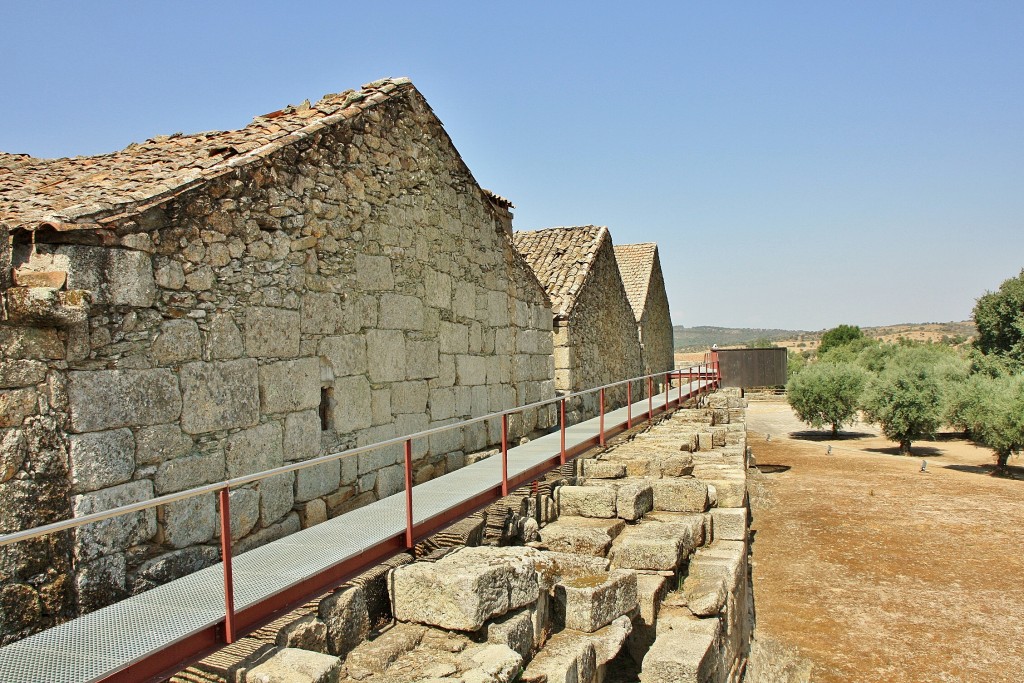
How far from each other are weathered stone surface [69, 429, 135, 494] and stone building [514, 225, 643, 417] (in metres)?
8.60

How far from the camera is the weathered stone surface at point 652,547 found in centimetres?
646

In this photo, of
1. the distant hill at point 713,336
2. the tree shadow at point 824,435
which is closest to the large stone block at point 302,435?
the tree shadow at point 824,435

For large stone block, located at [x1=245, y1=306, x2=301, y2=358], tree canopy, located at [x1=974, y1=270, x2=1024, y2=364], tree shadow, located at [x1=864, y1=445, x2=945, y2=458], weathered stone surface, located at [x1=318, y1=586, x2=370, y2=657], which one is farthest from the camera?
tree canopy, located at [x1=974, y1=270, x2=1024, y2=364]

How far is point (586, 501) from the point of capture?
306 inches

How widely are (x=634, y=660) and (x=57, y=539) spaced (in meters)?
4.29

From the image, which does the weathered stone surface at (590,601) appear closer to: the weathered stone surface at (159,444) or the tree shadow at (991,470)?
the weathered stone surface at (159,444)

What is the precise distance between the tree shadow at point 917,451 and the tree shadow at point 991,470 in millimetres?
2151

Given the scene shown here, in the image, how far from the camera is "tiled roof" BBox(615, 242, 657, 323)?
2123 cm

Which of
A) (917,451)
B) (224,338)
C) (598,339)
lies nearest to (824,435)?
(917,451)

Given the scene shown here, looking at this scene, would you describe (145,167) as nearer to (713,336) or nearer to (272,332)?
(272,332)

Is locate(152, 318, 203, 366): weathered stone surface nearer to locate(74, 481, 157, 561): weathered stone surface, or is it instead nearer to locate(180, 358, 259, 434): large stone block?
locate(180, 358, 259, 434): large stone block

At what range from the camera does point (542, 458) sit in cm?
812

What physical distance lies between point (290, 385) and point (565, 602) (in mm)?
2794

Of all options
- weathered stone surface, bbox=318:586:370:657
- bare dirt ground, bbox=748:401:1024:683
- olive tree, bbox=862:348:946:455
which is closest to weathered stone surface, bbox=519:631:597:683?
weathered stone surface, bbox=318:586:370:657
